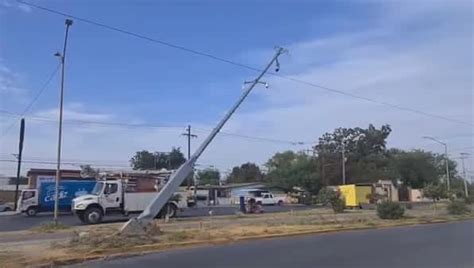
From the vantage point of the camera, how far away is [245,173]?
150625 millimetres

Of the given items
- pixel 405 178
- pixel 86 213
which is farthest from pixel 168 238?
pixel 405 178

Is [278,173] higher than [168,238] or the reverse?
higher

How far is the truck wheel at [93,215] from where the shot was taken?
115ft

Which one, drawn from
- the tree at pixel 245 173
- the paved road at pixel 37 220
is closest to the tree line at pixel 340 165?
the tree at pixel 245 173

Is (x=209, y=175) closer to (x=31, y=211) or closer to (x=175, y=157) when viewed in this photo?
(x=175, y=157)

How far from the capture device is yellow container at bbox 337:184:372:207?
64.7 metres

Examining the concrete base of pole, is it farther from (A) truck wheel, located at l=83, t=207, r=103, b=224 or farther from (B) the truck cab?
(B) the truck cab

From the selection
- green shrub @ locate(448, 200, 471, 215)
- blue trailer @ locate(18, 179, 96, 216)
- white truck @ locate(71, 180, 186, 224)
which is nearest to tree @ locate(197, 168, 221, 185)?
blue trailer @ locate(18, 179, 96, 216)

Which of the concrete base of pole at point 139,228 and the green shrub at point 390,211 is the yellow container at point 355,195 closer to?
the green shrub at point 390,211

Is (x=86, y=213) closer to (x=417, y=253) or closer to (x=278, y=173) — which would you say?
(x=417, y=253)

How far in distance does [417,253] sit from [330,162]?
97359 mm

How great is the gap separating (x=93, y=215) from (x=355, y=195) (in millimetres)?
36584

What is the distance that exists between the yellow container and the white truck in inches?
1203

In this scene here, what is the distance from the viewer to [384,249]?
1794 centimetres
